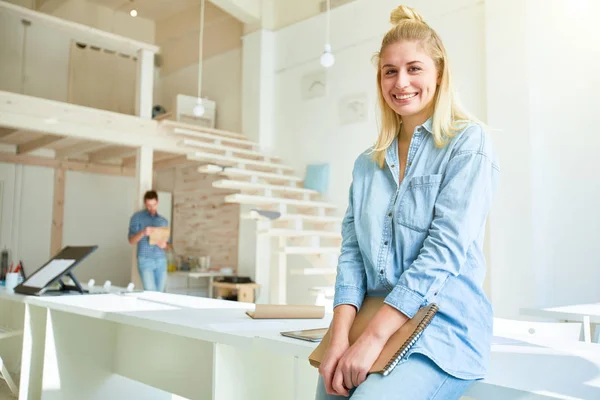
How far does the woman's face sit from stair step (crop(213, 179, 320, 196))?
4.68m

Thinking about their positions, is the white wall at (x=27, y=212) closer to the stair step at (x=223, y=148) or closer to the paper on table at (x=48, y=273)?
the stair step at (x=223, y=148)

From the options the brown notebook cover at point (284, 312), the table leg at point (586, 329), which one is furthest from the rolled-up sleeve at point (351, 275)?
the table leg at point (586, 329)

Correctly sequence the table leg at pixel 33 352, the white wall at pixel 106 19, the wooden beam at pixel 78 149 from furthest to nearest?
the white wall at pixel 106 19 < the wooden beam at pixel 78 149 < the table leg at pixel 33 352

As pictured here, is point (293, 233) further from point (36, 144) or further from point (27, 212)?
point (27, 212)

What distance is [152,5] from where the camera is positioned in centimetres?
931

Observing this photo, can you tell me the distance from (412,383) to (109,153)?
315 inches

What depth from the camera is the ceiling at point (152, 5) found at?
29.9ft

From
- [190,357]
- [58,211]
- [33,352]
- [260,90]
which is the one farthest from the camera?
[58,211]

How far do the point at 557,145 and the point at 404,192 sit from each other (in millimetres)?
4358

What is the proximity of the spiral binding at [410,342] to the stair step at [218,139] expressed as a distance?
6.06 metres

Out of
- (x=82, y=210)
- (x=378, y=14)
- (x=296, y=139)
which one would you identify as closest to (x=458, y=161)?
(x=378, y=14)

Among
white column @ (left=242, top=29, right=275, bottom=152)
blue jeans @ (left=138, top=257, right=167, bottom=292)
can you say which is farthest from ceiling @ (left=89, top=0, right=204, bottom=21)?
blue jeans @ (left=138, top=257, right=167, bottom=292)

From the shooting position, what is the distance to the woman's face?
123 centimetres

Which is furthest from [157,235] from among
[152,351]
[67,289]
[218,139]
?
[152,351]
